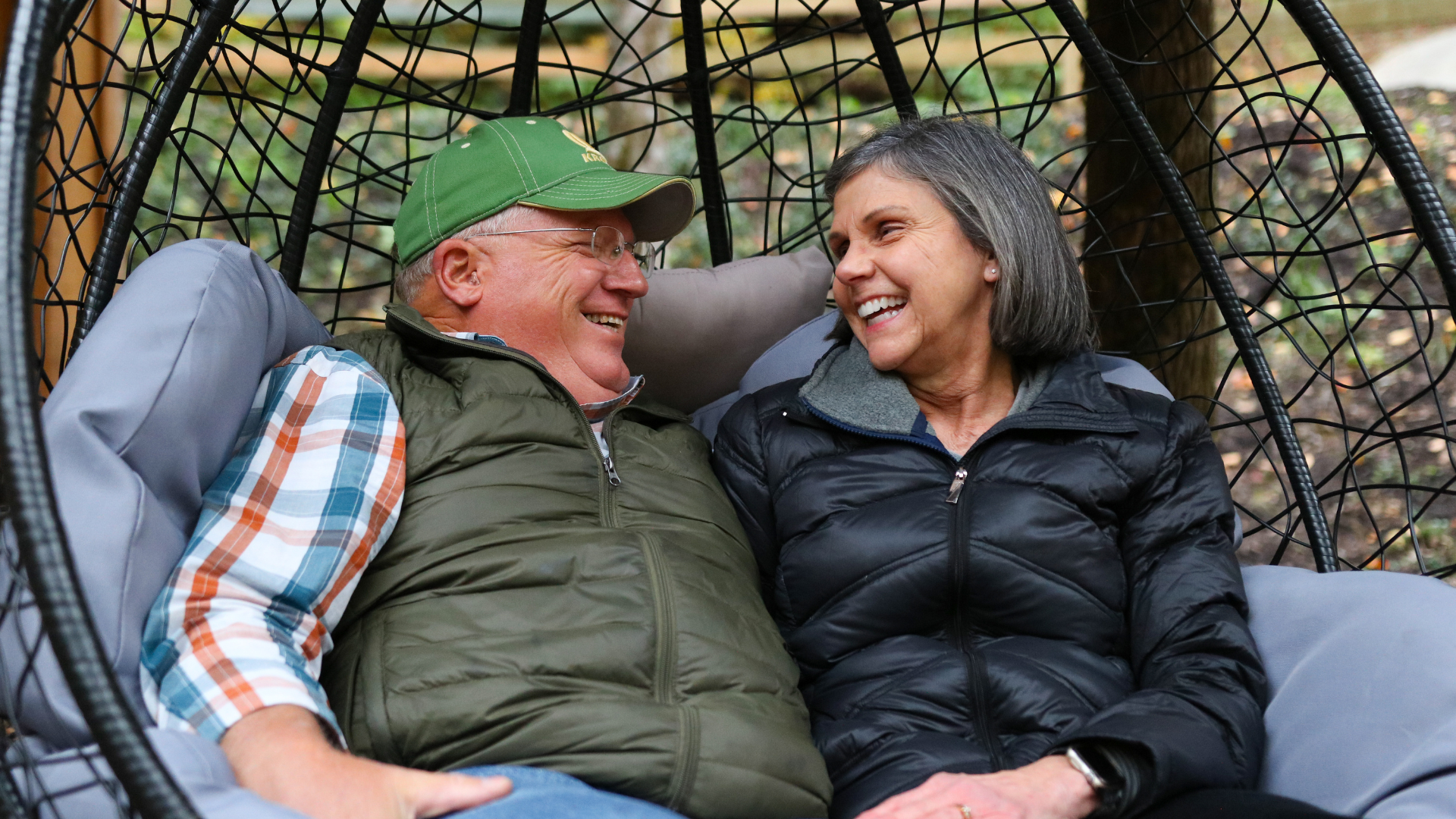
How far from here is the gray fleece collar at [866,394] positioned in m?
1.83

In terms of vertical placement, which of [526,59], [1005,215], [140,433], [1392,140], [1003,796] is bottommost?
[1003,796]

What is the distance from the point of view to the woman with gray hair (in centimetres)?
151

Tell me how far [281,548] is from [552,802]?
0.41 m

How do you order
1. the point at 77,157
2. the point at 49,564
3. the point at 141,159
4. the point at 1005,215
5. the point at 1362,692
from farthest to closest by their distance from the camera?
1. the point at 77,157
2. the point at 1005,215
3. the point at 141,159
4. the point at 1362,692
5. the point at 49,564

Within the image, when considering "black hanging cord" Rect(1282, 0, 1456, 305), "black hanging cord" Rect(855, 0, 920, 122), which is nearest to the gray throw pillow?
"black hanging cord" Rect(855, 0, 920, 122)

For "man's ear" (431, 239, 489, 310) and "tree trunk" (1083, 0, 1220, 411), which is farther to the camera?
"tree trunk" (1083, 0, 1220, 411)

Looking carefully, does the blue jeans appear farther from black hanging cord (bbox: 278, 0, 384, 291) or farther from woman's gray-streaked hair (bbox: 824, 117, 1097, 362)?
black hanging cord (bbox: 278, 0, 384, 291)

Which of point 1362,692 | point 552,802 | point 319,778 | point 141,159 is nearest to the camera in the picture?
point 319,778

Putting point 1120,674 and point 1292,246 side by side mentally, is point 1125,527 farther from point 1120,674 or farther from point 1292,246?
point 1292,246

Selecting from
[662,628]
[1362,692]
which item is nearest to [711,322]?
[662,628]

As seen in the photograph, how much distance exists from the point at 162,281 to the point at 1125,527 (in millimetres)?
1357

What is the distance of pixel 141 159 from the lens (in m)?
1.77

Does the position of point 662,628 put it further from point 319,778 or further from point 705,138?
point 705,138

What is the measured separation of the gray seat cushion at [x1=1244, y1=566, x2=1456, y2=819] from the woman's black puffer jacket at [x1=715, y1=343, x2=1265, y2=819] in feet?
0.16
